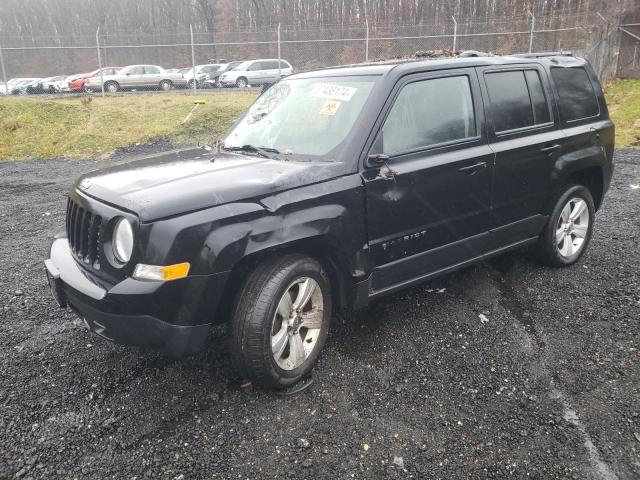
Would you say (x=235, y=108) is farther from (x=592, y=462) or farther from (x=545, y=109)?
(x=592, y=462)

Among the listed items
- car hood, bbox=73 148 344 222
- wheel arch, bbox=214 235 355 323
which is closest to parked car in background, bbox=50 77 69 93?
car hood, bbox=73 148 344 222

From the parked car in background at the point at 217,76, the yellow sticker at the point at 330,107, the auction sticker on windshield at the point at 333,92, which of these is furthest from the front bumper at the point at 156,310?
the parked car in background at the point at 217,76

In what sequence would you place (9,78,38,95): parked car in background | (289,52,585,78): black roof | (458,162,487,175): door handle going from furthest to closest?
(9,78,38,95): parked car in background → (458,162,487,175): door handle → (289,52,585,78): black roof

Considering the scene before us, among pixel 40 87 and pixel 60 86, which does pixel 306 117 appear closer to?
pixel 60 86

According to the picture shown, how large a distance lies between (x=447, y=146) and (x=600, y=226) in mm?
3406

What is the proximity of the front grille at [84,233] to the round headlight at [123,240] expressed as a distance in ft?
0.45

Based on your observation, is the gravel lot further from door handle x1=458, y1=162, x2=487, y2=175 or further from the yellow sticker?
the yellow sticker

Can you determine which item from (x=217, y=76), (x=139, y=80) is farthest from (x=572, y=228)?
(x=139, y=80)

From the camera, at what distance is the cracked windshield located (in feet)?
10.9

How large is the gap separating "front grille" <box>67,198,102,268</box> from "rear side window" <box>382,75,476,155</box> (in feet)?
5.92

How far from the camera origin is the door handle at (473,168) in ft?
12.0

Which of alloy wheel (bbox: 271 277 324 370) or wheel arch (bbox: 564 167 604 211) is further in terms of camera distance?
wheel arch (bbox: 564 167 604 211)

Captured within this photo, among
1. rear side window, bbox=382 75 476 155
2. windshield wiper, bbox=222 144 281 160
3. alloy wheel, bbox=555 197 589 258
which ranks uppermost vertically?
rear side window, bbox=382 75 476 155

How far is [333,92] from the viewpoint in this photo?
3.57 metres
